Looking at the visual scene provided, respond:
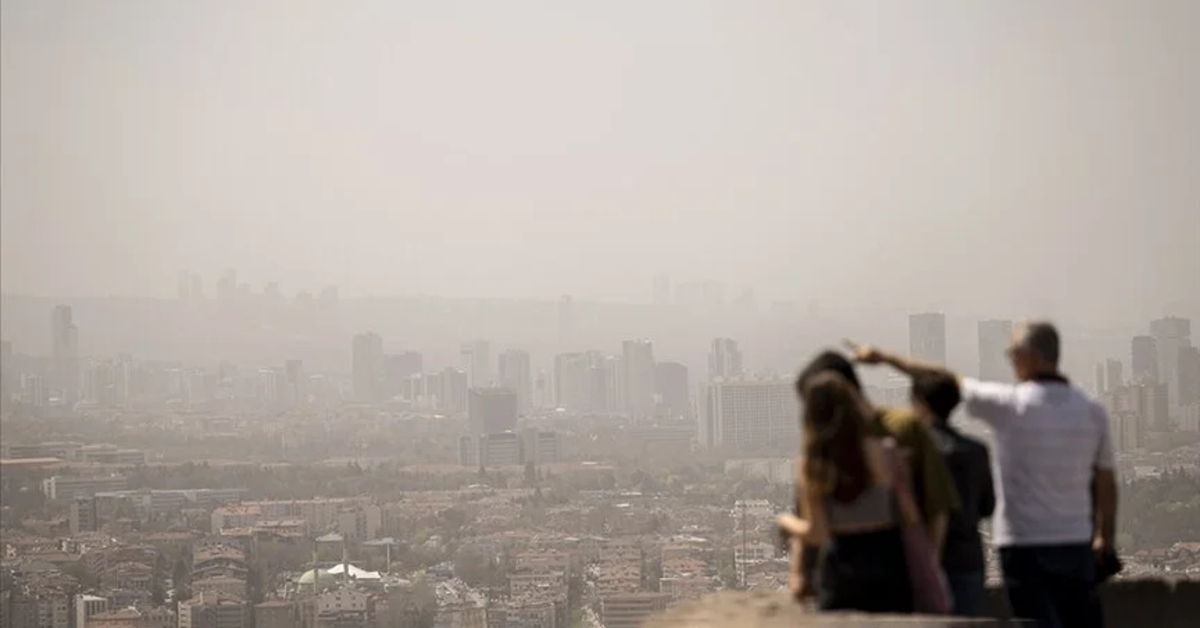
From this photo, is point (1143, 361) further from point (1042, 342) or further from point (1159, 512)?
point (1042, 342)

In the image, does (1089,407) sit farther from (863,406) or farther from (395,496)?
(395,496)

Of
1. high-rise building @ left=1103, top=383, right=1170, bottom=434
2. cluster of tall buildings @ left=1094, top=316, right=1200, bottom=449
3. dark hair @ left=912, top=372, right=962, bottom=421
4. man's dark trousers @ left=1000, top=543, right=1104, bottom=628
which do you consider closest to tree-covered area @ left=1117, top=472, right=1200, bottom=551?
cluster of tall buildings @ left=1094, top=316, right=1200, bottom=449

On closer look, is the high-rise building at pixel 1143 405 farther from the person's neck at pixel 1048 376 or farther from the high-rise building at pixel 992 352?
the person's neck at pixel 1048 376

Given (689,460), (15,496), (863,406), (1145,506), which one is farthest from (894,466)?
(689,460)

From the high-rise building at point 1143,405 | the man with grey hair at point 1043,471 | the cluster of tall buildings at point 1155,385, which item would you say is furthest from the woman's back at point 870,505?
the high-rise building at point 1143,405

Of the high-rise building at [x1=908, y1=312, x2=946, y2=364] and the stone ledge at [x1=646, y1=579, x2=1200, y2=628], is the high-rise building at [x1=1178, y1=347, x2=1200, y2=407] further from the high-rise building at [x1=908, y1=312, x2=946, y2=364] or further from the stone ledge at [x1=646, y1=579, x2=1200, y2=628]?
the stone ledge at [x1=646, y1=579, x2=1200, y2=628]

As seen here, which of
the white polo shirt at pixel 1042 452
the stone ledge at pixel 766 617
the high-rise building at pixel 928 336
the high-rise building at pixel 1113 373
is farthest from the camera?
the high-rise building at pixel 1113 373

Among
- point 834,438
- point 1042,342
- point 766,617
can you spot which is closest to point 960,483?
point 1042,342
